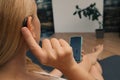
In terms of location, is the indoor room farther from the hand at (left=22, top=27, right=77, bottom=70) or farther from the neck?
the hand at (left=22, top=27, right=77, bottom=70)

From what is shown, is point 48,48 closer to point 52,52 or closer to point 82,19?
point 52,52

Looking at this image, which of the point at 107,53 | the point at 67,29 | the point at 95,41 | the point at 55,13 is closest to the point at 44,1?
the point at 55,13

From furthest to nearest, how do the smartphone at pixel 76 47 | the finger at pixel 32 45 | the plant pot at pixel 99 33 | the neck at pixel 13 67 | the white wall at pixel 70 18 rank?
the white wall at pixel 70 18, the plant pot at pixel 99 33, the smartphone at pixel 76 47, the neck at pixel 13 67, the finger at pixel 32 45

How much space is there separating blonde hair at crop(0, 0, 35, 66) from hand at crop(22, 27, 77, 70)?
0.08m

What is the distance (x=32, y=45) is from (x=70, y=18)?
334 centimetres

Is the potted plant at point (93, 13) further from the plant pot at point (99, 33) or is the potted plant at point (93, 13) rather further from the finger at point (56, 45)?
the finger at point (56, 45)

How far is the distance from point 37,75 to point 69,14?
305 cm

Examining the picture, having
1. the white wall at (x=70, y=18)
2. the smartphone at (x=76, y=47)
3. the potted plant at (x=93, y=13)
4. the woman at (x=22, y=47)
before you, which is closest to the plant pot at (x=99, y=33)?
the potted plant at (x=93, y=13)

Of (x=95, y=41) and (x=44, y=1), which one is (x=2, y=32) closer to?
(x=95, y=41)

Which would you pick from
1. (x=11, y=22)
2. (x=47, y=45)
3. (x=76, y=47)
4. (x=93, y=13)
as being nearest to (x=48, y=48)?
(x=47, y=45)

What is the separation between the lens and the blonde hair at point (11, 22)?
2.11 ft

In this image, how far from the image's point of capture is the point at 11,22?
2.15 feet

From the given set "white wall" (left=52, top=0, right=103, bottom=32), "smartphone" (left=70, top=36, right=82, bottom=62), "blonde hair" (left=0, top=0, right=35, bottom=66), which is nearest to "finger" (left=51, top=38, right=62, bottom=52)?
"blonde hair" (left=0, top=0, right=35, bottom=66)

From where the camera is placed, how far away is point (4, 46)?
2.22 ft
